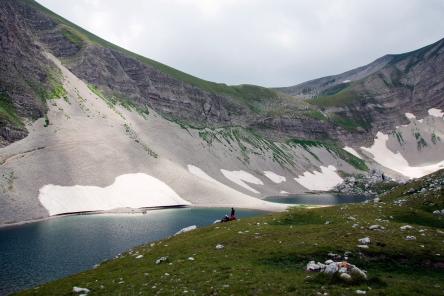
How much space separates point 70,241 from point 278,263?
165 ft

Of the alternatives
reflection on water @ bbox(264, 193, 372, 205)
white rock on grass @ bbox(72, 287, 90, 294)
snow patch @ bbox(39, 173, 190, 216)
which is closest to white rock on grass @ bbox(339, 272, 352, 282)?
white rock on grass @ bbox(72, 287, 90, 294)

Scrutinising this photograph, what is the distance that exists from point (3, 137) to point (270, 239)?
105049 millimetres

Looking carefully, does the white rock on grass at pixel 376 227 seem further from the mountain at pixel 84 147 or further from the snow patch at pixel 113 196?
the snow patch at pixel 113 196

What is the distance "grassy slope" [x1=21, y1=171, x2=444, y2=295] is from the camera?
22.4 meters

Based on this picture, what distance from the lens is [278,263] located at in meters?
28.0

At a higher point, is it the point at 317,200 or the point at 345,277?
the point at 317,200

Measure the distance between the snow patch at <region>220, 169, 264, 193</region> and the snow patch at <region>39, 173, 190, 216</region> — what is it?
47.7 metres

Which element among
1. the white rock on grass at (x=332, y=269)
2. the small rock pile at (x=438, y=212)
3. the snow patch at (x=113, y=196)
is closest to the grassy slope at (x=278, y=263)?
the white rock on grass at (x=332, y=269)

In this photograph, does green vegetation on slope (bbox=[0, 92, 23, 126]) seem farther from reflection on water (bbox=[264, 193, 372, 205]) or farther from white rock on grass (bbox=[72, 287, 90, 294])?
white rock on grass (bbox=[72, 287, 90, 294])

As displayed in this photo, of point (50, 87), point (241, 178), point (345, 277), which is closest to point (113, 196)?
point (50, 87)

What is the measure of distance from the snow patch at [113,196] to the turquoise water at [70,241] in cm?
869

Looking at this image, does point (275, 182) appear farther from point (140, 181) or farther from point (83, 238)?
point (83, 238)

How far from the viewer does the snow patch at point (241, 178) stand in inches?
6890

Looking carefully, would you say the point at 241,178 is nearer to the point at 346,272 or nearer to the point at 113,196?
the point at 113,196
